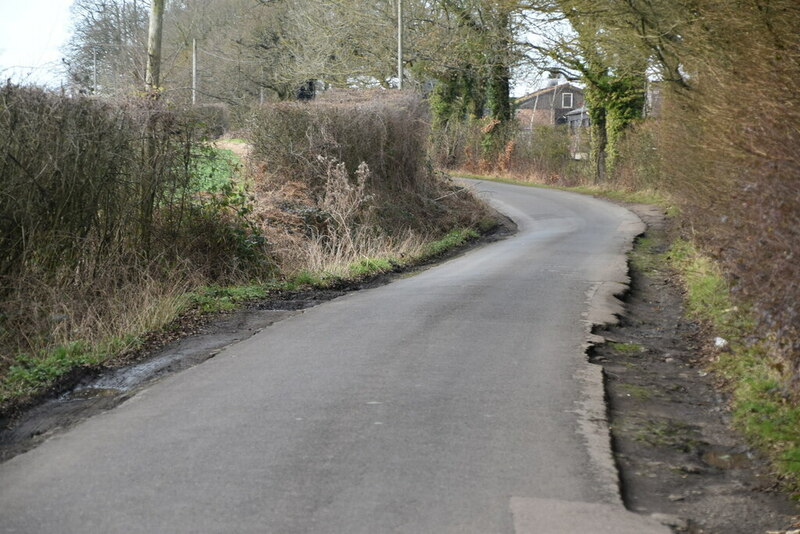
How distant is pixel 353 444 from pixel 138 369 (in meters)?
3.35

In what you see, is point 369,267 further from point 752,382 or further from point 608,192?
point 608,192

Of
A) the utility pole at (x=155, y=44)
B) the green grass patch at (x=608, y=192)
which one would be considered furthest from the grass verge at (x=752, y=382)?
the green grass patch at (x=608, y=192)

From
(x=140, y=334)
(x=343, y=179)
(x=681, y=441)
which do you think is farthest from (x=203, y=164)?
(x=681, y=441)

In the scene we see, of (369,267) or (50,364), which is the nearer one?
(50,364)

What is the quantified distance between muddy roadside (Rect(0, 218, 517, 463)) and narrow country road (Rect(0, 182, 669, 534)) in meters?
0.24

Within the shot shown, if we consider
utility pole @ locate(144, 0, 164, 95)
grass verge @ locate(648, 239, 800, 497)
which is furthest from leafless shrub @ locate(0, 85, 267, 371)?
grass verge @ locate(648, 239, 800, 497)

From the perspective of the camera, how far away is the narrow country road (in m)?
5.00

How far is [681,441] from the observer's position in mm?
6859

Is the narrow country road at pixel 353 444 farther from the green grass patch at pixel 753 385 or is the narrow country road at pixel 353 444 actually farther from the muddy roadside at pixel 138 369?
the green grass patch at pixel 753 385

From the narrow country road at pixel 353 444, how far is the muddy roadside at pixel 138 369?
0.80 ft

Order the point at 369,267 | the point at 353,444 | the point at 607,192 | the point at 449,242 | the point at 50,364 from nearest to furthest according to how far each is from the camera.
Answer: the point at 353,444 < the point at 50,364 < the point at 369,267 < the point at 449,242 < the point at 607,192

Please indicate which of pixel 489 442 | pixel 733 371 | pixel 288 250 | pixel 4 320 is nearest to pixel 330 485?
pixel 489 442

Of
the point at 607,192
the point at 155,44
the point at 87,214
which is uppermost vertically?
the point at 155,44

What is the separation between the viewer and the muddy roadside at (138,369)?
6.93 m
